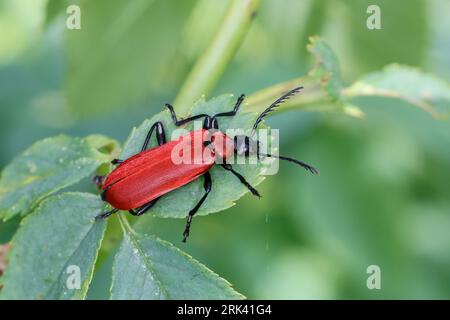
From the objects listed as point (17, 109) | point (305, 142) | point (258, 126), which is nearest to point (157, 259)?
point (258, 126)

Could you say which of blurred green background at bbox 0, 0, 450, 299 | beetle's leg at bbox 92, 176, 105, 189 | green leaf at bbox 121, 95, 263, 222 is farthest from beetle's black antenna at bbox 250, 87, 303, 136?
blurred green background at bbox 0, 0, 450, 299

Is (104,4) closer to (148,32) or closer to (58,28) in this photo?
(148,32)

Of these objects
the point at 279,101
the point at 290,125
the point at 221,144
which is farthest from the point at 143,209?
the point at 290,125

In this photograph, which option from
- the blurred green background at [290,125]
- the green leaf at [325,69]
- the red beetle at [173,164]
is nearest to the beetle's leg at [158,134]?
the red beetle at [173,164]

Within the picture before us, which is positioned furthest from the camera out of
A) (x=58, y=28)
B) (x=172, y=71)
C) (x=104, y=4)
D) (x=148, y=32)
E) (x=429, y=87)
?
(x=58, y=28)

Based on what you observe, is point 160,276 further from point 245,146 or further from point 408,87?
point 408,87

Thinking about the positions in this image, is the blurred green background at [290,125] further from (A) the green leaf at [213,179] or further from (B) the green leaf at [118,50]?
(A) the green leaf at [213,179]
